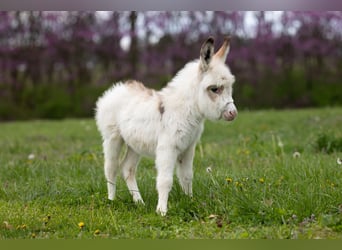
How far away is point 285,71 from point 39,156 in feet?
47.1

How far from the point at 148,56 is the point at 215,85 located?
1636cm

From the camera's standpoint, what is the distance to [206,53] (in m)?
5.14

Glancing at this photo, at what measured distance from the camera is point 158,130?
217 inches

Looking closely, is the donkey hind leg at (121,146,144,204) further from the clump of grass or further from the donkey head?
the clump of grass

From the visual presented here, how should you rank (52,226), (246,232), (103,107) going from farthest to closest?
(103,107)
(52,226)
(246,232)

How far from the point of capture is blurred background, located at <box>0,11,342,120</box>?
816 inches

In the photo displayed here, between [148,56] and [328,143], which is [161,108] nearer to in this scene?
[328,143]

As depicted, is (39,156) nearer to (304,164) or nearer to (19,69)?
(304,164)

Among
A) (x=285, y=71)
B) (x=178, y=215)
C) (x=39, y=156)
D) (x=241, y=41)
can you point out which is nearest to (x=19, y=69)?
(x=241, y=41)

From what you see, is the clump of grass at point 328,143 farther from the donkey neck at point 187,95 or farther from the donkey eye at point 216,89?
the donkey eye at point 216,89

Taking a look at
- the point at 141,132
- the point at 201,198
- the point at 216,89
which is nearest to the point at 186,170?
the point at 201,198

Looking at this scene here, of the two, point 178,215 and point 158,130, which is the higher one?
point 158,130

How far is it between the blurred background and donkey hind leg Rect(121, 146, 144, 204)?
14339 mm

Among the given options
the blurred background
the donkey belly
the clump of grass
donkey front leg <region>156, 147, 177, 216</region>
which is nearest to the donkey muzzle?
donkey front leg <region>156, 147, 177, 216</region>
